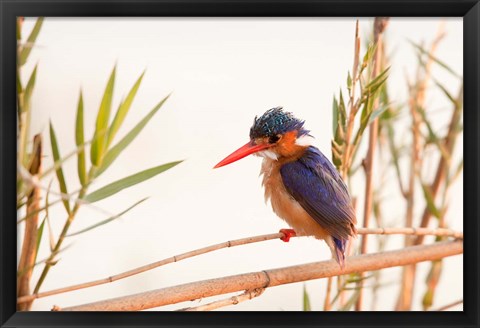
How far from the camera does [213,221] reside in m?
1.68

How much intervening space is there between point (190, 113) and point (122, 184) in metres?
0.30

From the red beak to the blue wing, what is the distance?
8cm

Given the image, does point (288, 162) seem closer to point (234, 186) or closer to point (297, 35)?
point (234, 186)

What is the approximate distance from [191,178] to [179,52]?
0.31 m

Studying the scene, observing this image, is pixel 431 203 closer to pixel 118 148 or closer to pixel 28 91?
pixel 118 148

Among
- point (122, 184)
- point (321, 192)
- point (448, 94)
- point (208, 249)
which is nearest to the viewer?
point (208, 249)

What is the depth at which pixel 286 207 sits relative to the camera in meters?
1.62

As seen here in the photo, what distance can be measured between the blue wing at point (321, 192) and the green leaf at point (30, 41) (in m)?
0.66

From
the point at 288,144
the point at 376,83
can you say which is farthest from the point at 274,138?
the point at 376,83

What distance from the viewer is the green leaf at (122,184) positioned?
1475 mm

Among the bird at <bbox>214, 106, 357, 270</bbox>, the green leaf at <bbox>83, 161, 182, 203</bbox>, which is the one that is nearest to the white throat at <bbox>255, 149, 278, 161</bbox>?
the bird at <bbox>214, 106, 357, 270</bbox>

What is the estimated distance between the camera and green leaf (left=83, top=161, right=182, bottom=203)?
4.84ft
